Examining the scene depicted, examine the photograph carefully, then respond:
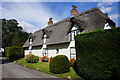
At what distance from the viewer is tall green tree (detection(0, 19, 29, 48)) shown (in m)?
35.6

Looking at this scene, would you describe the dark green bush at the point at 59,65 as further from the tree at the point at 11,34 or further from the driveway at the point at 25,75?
the tree at the point at 11,34

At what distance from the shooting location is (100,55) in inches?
232

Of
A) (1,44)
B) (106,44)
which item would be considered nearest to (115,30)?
(106,44)

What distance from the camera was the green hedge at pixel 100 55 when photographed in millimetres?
5273

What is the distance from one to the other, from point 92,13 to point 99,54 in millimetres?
9178

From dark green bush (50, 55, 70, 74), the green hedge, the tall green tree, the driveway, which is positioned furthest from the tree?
the green hedge

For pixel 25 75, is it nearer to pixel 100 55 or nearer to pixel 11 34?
pixel 100 55

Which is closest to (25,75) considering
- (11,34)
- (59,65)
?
(59,65)

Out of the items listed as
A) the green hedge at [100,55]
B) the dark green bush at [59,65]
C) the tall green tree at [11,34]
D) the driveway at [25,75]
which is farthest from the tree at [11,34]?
the green hedge at [100,55]

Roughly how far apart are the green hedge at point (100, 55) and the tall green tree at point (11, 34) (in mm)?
33337

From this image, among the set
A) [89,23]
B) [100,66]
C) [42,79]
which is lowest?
[42,79]

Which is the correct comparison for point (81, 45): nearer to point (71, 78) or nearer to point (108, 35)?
point (108, 35)

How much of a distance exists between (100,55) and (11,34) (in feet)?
141

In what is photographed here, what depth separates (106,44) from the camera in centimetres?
569
